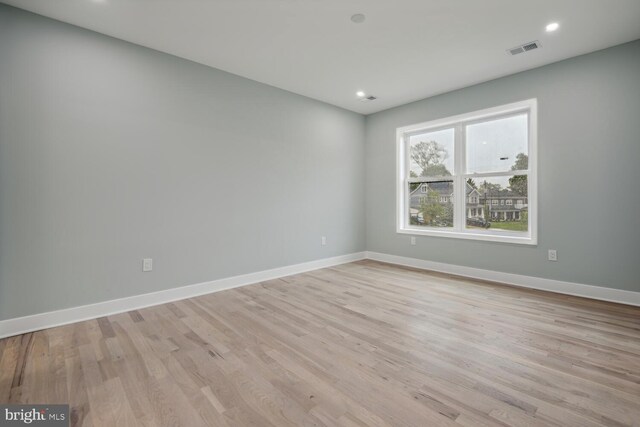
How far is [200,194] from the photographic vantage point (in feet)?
11.2

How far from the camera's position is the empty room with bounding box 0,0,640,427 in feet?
5.60

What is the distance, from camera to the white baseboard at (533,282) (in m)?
3.07

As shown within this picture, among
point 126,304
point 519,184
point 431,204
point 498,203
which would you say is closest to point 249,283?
point 126,304

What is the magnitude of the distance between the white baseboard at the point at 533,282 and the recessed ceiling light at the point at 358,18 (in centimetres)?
339

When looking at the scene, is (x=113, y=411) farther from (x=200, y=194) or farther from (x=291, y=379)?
(x=200, y=194)

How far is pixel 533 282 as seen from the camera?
11.8ft

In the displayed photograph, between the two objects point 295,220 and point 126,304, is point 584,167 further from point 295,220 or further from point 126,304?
point 126,304

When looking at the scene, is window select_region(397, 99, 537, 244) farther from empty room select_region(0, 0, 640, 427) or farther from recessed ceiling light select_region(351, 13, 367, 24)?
recessed ceiling light select_region(351, 13, 367, 24)

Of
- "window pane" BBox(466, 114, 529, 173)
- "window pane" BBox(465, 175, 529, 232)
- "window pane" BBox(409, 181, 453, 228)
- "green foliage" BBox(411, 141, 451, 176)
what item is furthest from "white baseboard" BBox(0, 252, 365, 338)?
"window pane" BBox(466, 114, 529, 173)

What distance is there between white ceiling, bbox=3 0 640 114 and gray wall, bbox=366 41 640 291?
26 centimetres

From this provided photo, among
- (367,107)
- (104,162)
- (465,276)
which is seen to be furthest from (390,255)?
(104,162)

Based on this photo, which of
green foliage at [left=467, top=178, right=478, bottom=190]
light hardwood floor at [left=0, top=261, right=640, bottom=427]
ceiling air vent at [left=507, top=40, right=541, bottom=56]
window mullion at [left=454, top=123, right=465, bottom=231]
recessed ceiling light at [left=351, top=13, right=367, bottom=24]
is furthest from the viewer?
window mullion at [left=454, top=123, right=465, bottom=231]

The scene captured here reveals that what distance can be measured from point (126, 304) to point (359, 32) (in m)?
3.46

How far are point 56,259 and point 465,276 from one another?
4.65m
